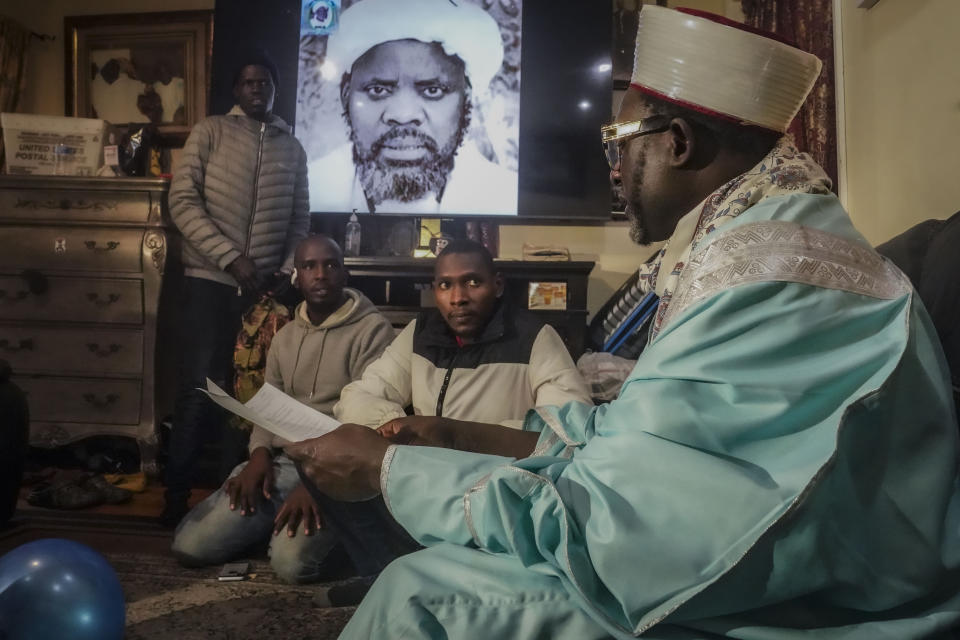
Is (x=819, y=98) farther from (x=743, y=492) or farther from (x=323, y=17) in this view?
(x=323, y=17)

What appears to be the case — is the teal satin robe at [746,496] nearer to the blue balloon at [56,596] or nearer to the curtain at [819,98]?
the blue balloon at [56,596]

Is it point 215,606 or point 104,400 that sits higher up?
point 104,400

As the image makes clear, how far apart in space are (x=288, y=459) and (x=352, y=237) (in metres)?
1.55

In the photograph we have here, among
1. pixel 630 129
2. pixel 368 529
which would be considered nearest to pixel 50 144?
pixel 368 529

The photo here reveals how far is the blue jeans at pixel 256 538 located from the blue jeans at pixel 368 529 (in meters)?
0.69

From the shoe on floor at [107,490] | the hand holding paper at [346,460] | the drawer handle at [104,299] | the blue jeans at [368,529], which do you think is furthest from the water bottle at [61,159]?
the hand holding paper at [346,460]

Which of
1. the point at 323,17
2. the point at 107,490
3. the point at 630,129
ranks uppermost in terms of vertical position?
the point at 323,17

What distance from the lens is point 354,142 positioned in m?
3.84

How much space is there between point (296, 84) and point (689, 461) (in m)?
3.60

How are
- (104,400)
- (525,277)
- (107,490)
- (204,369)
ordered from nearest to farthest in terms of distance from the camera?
(107,490) → (204,369) → (104,400) → (525,277)

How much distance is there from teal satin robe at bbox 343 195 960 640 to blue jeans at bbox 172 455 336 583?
1.47 meters

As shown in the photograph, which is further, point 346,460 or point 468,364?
point 468,364

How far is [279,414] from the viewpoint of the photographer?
1.43 metres

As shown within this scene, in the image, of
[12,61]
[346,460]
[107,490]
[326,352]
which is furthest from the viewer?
[12,61]
